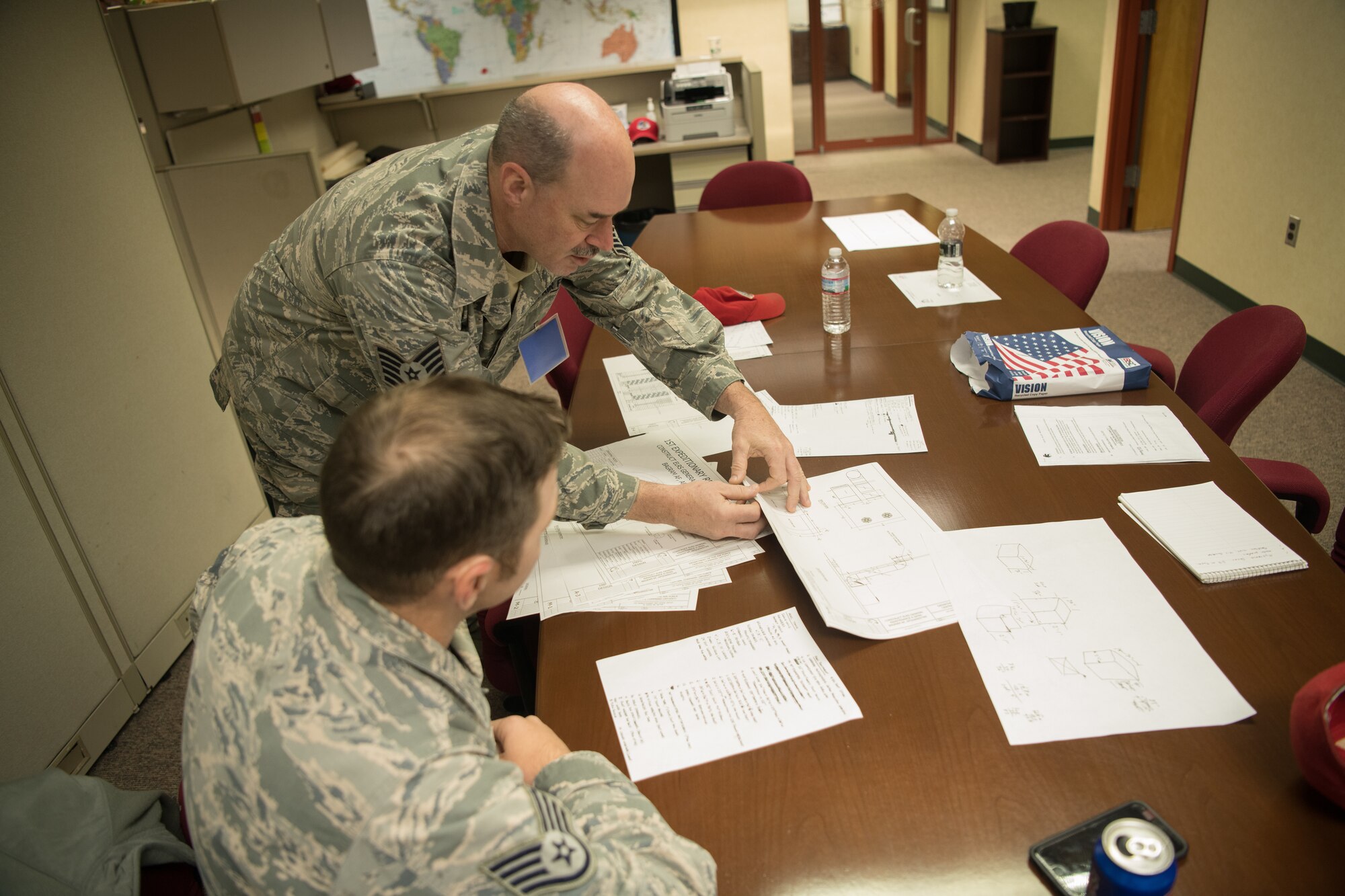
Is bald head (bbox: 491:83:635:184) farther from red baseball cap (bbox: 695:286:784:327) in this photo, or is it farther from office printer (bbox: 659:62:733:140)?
office printer (bbox: 659:62:733:140)

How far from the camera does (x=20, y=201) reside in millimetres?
2031

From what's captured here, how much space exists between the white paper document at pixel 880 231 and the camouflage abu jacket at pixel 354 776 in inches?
90.5

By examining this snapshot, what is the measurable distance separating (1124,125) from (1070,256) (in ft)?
9.39

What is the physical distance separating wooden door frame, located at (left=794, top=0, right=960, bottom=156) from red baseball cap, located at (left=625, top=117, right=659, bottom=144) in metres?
3.32

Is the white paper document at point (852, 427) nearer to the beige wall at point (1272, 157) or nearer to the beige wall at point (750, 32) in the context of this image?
the beige wall at point (1272, 157)

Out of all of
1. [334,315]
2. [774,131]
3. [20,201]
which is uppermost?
[20,201]

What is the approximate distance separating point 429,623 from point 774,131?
655 centimetres

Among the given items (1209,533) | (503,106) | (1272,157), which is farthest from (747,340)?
(503,106)

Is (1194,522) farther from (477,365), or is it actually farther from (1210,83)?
(1210,83)

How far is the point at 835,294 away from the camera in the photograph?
2.11 m

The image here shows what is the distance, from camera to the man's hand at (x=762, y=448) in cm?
143

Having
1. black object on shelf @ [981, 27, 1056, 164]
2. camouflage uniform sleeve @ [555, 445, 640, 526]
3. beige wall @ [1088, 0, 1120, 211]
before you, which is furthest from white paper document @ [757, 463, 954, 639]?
black object on shelf @ [981, 27, 1056, 164]

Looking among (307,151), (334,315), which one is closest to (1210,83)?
(307,151)

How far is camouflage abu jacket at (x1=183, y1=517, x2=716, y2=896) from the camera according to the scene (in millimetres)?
668
